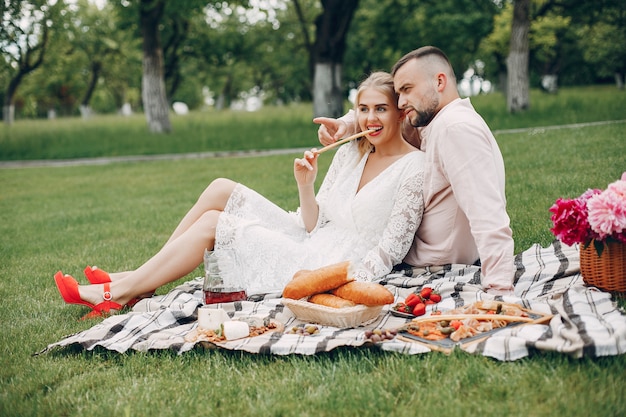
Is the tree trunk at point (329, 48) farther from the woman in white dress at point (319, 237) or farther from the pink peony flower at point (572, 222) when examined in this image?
the pink peony flower at point (572, 222)

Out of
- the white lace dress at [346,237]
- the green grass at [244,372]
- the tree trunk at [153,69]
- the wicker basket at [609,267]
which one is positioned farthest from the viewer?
the tree trunk at [153,69]

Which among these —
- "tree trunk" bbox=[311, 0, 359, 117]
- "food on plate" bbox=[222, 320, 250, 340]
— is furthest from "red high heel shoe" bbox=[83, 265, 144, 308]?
"tree trunk" bbox=[311, 0, 359, 117]

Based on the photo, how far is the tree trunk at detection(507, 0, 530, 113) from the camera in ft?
46.0

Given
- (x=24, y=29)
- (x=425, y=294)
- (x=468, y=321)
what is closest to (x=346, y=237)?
(x=425, y=294)

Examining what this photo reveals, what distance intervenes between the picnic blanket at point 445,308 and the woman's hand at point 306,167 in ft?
2.42

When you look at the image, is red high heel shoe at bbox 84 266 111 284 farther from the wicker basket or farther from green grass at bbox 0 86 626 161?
green grass at bbox 0 86 626 161

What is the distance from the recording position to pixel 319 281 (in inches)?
132

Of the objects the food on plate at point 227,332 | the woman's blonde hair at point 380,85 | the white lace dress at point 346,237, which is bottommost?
the food on plate at point 227,332

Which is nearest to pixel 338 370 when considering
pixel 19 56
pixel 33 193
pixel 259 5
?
pixel 33 193

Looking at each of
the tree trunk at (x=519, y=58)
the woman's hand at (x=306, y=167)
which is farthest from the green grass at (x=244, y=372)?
the tree trunk at (x=519, y=58)

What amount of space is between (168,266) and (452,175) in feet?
5.94

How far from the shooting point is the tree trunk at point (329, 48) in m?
15.6

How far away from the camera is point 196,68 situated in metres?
37.0

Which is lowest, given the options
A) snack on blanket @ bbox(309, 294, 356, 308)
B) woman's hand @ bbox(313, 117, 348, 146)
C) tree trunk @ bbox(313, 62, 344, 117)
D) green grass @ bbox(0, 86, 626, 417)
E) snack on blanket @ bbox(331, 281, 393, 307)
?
green grass @ bbox(0, 86, 626, 417)
